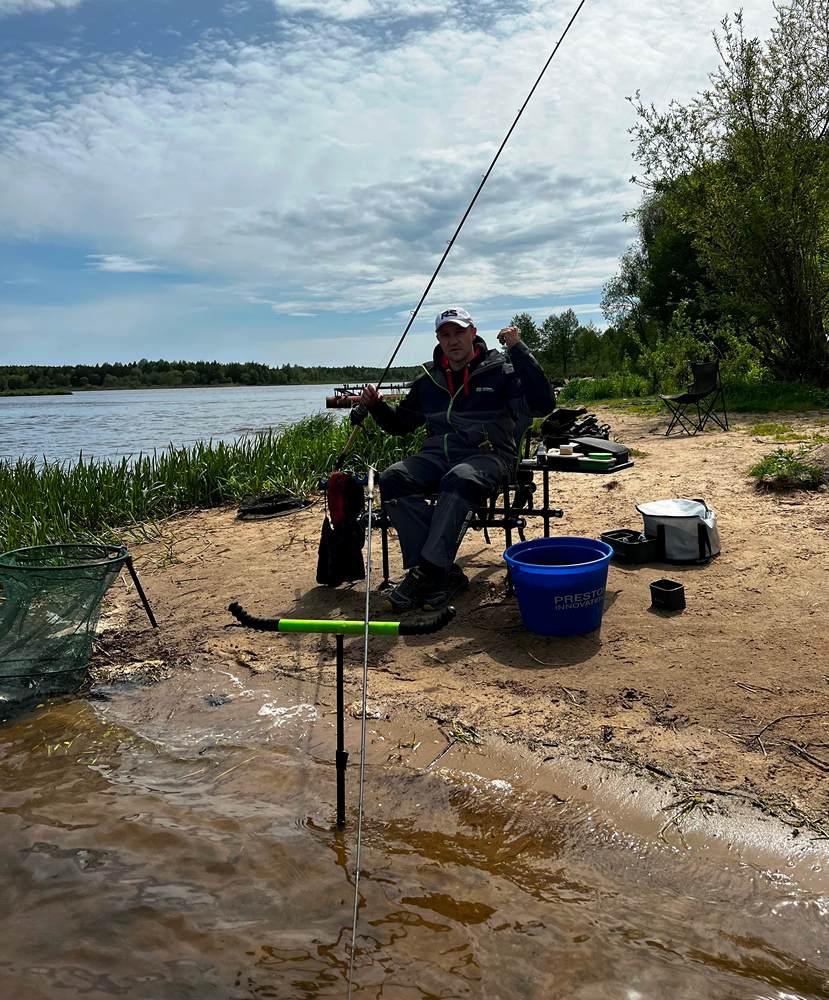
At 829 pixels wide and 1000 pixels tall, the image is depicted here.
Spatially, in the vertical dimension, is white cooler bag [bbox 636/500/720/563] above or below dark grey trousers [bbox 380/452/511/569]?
below

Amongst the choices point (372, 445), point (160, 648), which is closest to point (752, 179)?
point (372, 445)

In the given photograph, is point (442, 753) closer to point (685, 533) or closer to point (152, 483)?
point (685, 533)

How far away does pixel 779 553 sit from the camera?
4355 millimetres

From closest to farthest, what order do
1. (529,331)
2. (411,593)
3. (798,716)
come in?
(798,716)
(411,593)
(529,331)

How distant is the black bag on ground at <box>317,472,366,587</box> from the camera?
4480mm

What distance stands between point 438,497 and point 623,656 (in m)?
1.36

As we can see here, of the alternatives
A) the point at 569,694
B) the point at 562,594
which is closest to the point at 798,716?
the point at 569,694

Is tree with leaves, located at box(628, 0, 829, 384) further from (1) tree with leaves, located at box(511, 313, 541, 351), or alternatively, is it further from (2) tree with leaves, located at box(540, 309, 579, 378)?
(2) tree with leaves, located at box(540, 309, 579, 378)

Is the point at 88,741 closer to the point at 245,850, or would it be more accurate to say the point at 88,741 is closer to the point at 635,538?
the point at 245,850

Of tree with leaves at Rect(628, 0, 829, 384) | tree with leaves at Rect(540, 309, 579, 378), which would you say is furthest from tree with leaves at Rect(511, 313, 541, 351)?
tree with leaves at Rect(628, 0, 829, 384)

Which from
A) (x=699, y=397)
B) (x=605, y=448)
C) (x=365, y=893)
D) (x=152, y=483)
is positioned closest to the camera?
(x=365, y=893)

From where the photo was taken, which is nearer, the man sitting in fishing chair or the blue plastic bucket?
the blue plastic bucket

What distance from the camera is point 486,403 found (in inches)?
174

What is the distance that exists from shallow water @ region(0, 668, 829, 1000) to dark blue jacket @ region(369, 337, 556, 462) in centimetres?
208
